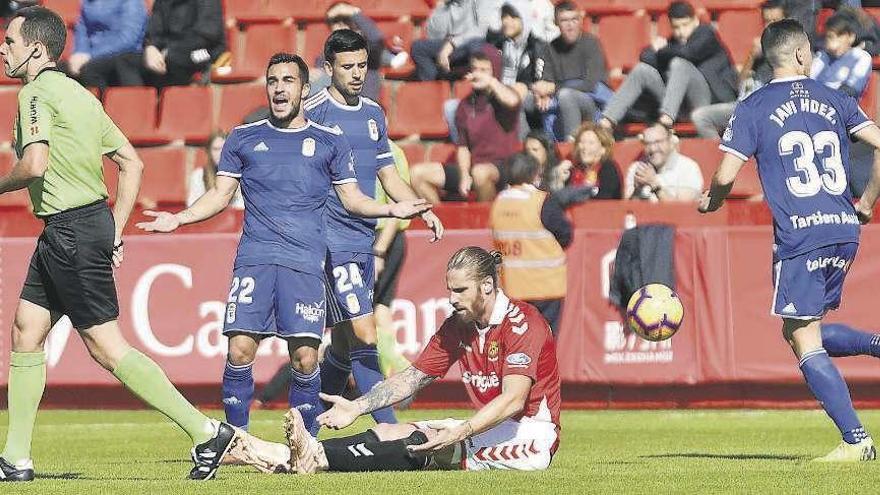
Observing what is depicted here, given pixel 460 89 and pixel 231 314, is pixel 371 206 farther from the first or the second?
pixel 460 89

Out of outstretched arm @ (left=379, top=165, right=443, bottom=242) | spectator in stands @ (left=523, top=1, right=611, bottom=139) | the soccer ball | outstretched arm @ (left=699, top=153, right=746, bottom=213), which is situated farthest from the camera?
spectator in stands @ (left=523, top=1, right=611, bottom=139)

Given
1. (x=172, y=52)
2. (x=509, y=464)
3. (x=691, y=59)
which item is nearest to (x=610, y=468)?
(x=509, y=464)

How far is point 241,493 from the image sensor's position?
315 inches

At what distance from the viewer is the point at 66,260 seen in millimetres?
8797

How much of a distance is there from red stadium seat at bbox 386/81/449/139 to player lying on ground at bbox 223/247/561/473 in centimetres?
983

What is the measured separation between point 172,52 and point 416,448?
1198 cm

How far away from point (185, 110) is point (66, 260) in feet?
37.1

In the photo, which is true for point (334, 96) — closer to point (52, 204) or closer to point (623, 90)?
point (52, 204)

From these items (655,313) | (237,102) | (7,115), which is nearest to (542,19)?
(237,102)

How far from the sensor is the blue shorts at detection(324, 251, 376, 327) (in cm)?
1105

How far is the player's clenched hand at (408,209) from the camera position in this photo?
910 centimetres

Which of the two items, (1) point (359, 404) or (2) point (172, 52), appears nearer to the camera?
(1) point (359, 404)

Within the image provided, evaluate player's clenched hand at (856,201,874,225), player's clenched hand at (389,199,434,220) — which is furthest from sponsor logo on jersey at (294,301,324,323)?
player's clenched hand at (856,201,874,225)

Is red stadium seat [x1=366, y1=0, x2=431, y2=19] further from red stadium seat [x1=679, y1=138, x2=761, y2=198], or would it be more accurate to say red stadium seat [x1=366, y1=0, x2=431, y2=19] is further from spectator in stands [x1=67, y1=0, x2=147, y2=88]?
red stadium seat [x1=679, y1=138, x2=761, y2=198]
